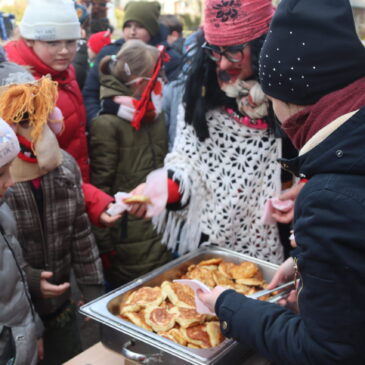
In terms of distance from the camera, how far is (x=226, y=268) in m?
1.68

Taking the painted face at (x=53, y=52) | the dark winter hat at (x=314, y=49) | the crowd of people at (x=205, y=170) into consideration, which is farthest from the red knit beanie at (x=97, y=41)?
the dark winter hat at (x=314, y=49)

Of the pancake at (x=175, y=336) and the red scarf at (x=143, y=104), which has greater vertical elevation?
the red scarf at (x=143, y=104)

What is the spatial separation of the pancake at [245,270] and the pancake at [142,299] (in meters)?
0.27

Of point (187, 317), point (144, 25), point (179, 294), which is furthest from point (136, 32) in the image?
point (187, 317)

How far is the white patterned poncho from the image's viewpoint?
1.80 metres

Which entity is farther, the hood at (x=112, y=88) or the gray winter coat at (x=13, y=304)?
the hood at (x=112, y=88)

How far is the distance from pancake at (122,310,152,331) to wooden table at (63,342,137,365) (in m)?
0.10

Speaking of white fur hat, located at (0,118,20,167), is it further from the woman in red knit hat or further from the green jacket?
the green jacket

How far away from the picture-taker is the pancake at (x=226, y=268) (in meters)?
1.66

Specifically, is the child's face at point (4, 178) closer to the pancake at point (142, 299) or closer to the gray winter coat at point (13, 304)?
the gray winter coat at point (13, 304)

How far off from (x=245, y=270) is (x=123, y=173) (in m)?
1.12

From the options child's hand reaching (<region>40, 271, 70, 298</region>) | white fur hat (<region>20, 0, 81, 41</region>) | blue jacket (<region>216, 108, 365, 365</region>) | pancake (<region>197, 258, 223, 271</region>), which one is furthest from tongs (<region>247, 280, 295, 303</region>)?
white fur hat (<region>20, 0, 81, 41</region>)

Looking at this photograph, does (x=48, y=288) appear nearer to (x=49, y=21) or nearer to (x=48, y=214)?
(x=48, y=214)

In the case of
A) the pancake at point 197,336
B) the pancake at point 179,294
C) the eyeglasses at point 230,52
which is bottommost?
the pancake at point 179,294
